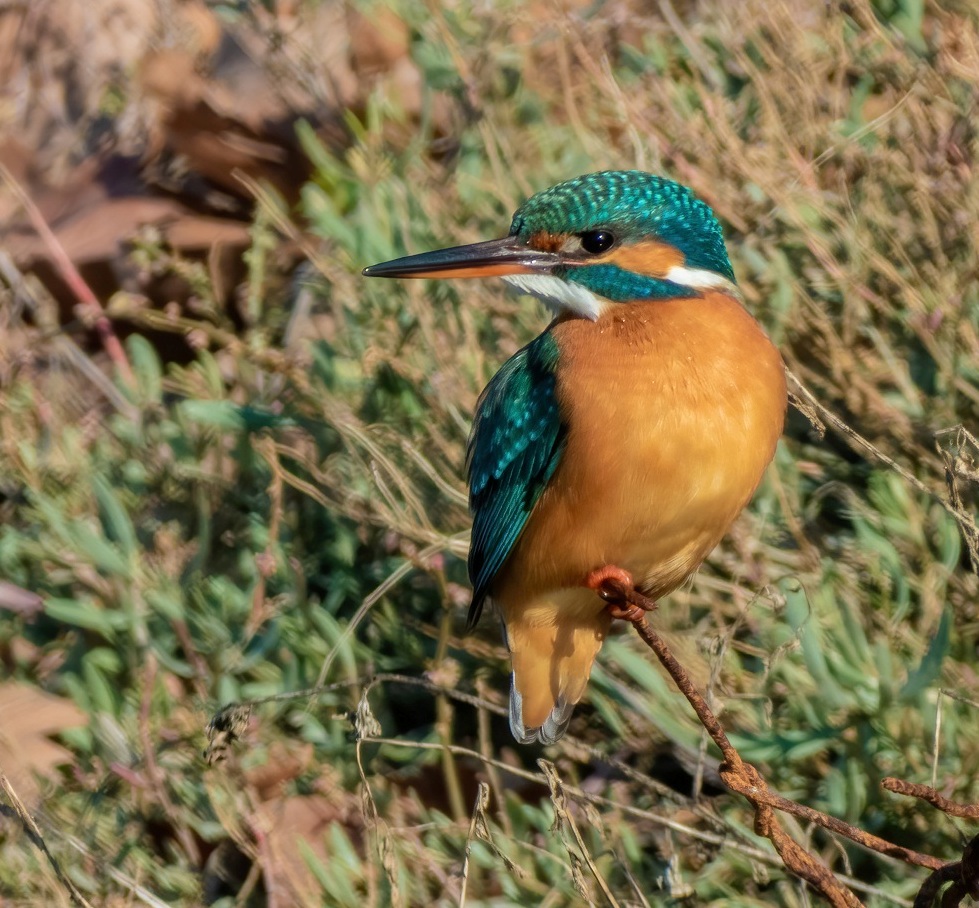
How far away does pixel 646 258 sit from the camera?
256 centimetres

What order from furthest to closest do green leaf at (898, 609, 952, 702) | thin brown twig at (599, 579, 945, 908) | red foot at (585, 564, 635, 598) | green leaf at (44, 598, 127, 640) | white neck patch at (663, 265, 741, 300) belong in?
green leaf at (44, 598, 127, 640) < white neck patch at (663, 265, 741, 300) < green leaf at (898, 609, 952, 702) < red foot at (585, 564, 635, 598) < thin brown twig at (599, 579, 945, 908)

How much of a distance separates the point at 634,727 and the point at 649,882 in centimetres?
32

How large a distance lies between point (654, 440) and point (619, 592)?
25cm

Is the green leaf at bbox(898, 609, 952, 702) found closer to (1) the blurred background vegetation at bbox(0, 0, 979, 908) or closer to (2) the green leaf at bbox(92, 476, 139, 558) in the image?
(1) the blurred background vegetation at bbox(0, 0, 979, 908)

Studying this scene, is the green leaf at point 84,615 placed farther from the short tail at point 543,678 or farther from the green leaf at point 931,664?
the green leaf at point 931,664

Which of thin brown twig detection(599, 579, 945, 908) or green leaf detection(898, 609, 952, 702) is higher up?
thin brown twig detection(599, 579, 945, 908)

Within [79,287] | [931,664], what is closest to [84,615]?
[79,287]

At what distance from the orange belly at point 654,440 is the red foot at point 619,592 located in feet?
0.23

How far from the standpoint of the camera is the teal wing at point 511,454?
253cm

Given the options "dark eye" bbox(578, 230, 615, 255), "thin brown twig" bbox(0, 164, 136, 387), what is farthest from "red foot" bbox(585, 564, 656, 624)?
"thin brown twig" bbox(0, 164, 136, 387)

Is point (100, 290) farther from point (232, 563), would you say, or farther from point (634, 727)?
point (634, 727)

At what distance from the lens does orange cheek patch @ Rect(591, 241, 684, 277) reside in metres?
2.54

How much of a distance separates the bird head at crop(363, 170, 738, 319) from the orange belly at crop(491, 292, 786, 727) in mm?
54

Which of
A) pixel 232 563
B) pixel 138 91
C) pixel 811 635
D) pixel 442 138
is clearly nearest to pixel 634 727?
pixel 811 635
